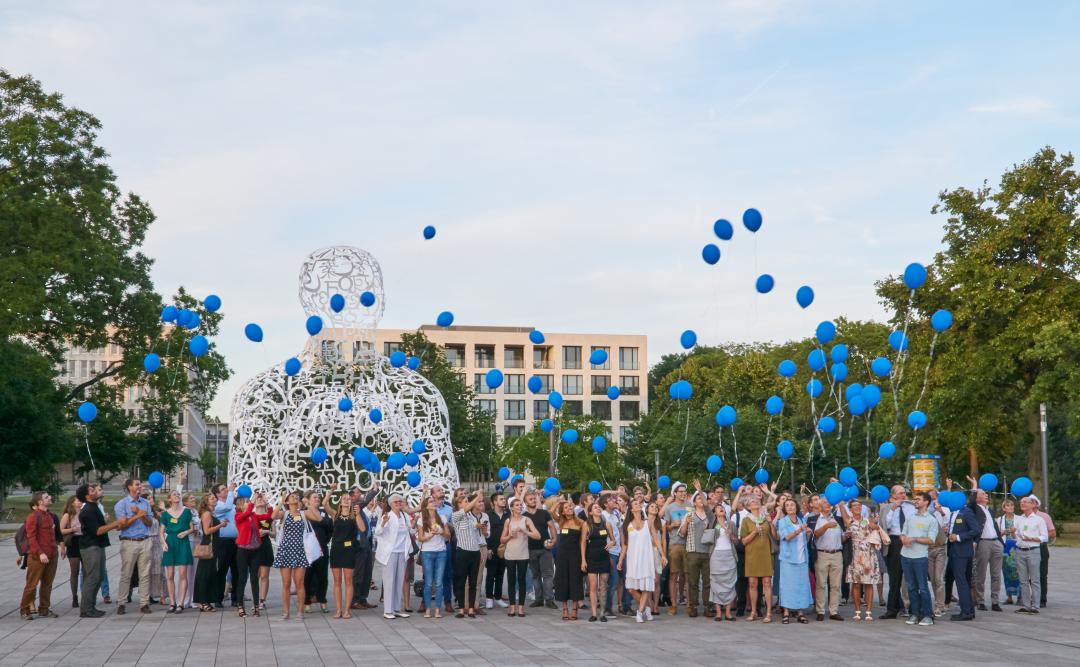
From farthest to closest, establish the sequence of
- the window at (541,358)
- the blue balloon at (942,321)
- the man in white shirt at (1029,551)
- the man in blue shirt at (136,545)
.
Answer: the window at (541,358), the blue balloon at (942,321), the man in white shirt at (1029,551), the man in blue shirt at (136,545)

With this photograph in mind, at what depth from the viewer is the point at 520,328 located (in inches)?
4063

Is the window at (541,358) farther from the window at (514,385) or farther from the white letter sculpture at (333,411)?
the white letter sculpture at (333,411)

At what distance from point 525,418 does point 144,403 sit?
62.0 m

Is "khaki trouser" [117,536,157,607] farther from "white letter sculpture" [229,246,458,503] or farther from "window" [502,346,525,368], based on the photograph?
"window" [502,346,525,368]

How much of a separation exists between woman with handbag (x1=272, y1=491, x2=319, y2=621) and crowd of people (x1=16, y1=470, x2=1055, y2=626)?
0.06 feet

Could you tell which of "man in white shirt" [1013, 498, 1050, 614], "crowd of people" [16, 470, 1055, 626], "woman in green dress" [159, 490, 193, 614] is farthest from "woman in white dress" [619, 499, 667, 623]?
"woman in green dress" [159, 490, 193, 614]

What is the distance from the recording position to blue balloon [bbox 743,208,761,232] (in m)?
18.5

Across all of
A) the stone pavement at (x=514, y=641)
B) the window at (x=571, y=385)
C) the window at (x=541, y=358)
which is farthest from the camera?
the window at (x=571, y=385)

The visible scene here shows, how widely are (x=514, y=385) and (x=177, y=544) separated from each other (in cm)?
8498

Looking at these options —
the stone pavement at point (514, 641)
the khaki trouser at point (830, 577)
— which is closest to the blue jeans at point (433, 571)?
the stone pavement at point (514, 641)

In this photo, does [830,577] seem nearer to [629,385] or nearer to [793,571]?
[793,571]

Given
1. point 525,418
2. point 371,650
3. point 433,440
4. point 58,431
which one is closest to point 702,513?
point 371,650

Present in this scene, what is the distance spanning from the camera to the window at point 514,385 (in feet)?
325

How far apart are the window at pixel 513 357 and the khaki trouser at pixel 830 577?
84.7 metres
